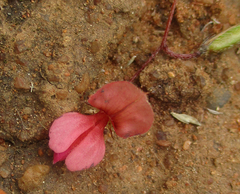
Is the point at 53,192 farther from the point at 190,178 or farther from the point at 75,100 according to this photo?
the point at 190,178

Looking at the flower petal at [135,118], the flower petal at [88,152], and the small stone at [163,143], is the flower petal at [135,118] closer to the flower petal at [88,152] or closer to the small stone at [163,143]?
the flower petal at [88,152]

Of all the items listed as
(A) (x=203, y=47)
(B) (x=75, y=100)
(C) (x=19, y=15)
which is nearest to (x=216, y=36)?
(A) (x=203, y=47)

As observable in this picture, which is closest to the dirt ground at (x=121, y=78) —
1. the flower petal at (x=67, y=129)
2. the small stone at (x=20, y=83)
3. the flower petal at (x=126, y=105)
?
the small stone at (x=20, y=83)

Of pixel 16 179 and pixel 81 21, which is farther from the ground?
pixel 81 21

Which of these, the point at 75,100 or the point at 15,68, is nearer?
the point at 15,68

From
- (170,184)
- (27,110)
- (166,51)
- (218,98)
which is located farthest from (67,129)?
(218,98)

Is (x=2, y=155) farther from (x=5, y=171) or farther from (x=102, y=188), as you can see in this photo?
(x=102, y=188)
